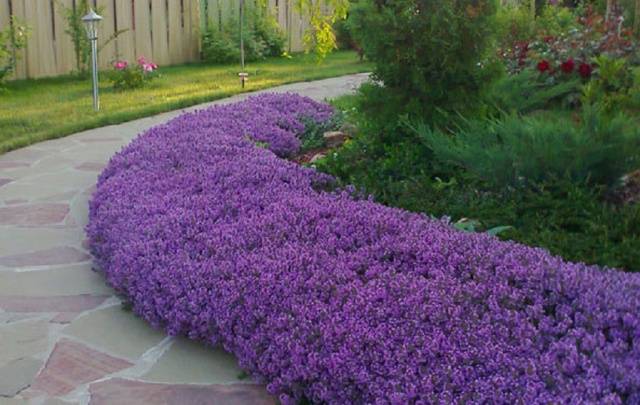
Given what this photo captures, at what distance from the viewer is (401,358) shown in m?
2.80

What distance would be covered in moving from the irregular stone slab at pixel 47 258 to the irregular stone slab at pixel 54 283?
12 centimetres

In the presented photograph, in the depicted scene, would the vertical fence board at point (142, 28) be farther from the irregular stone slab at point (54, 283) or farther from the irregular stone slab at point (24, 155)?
the irregular stone slab at point (54, 283)

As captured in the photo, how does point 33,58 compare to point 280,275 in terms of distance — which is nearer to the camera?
point 280,275

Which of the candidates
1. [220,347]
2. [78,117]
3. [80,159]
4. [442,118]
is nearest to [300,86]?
[78,117]

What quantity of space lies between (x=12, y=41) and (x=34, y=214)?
650 cm

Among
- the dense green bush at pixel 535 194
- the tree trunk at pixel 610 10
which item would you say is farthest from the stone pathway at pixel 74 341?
the tree trunk at pixel 610 10

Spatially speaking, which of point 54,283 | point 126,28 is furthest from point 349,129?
point 126,28

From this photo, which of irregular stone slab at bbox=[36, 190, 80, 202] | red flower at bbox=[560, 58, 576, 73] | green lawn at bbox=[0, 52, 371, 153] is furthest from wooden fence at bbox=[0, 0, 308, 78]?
red flower at bbox=[560, 58, 576, 73]

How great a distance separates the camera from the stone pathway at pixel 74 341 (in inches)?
127

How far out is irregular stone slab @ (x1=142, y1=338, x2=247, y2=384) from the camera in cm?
333

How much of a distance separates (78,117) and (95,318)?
5.25 m

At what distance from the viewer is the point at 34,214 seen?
5582 millimetres

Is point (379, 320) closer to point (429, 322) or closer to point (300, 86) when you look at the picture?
point (429, 322)

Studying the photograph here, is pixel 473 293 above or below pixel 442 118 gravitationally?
below
